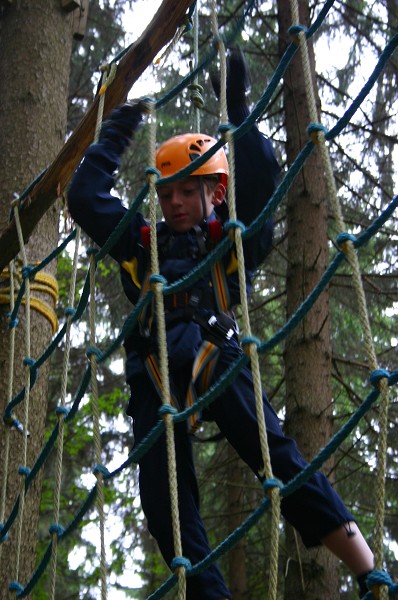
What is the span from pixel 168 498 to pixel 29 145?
6.10ft

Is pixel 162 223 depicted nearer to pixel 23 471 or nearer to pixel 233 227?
pixel 233 227

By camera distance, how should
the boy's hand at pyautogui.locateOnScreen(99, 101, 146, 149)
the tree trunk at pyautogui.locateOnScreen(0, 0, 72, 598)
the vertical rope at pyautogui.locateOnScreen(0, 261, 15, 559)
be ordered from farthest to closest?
the tree trunk at pyautogui.locateOnScreen(0, 0, 72, 598), the vertical rope at pyautogui.locateOnScreen(0, 261, 15, 559), the boy's hand at pyautogui.locateOnScreen(99, 101, 146, 149)

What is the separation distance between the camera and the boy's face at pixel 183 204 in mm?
2268

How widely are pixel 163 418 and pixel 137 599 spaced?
8.64 m

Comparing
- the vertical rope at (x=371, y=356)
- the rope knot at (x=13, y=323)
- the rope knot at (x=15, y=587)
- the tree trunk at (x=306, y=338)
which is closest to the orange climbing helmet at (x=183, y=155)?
the vertical rope at (x=371, y=356)

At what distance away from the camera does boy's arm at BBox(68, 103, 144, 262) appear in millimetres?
2307

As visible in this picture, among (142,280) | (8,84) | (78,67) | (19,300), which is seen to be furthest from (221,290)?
(78,67)

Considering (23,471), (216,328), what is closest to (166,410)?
(216,328)

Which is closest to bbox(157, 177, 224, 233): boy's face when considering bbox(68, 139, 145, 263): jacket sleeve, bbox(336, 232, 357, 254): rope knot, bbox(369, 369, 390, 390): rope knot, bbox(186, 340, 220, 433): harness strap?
bbox(68, 139, 145, 263): jacket sleeve

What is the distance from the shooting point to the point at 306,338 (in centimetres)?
370

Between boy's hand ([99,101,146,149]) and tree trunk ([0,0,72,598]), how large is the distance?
0.89 m

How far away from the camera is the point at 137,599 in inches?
387

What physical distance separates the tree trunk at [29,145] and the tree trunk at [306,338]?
3.66 feet

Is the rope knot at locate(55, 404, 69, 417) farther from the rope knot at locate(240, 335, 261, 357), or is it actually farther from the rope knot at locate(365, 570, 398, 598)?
the rope knot at locate(365, 570, 398, 598)
